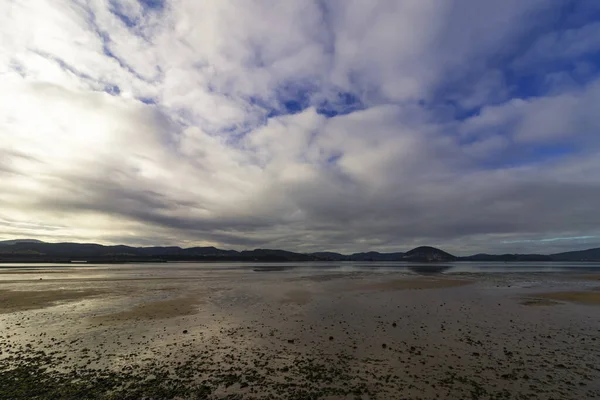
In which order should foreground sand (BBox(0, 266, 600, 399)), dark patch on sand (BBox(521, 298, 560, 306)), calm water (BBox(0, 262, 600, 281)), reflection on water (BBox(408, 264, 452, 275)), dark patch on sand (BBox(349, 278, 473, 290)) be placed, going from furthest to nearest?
reflection on water (BBox(408, 264, 452, 275)) → calm water (BBox(0, 262, 600, 281)) → dark patch on sand (BBox(349, 278, 473, 290)) → dark patch on sand (BBox(521, 298, 560, 306)) → foreground sand (BBox(0, 266, 600, 399))

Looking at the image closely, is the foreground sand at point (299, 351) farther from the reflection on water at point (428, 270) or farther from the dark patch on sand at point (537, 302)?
the reflection on water at point (428, 270)

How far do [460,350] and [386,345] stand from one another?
12.0 feet

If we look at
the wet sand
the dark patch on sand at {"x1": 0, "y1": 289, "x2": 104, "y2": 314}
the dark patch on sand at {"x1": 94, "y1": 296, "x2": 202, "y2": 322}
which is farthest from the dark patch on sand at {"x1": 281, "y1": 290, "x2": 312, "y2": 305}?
the wet sand

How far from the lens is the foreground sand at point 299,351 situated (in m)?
11.0

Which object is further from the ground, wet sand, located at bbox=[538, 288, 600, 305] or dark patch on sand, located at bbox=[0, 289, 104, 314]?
dark patch on sand, located at bbox=[0, 289, 104, 314]

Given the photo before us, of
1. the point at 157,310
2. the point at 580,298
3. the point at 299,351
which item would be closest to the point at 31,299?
the point at 157,310

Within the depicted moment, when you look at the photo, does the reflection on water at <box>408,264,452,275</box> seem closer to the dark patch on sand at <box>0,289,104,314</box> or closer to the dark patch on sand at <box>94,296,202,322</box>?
the dark patch on sand at <box>94,296,202,322</box>

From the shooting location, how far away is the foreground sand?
11.0 m

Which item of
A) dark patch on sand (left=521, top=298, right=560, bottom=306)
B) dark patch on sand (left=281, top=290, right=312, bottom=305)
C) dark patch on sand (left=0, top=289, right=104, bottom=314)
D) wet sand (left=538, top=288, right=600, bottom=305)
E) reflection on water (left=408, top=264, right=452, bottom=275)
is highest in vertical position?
dark patch on sand (left=0, top=289, right=104, bottom=314)

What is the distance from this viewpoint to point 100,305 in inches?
1125

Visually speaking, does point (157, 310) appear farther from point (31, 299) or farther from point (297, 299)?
point (31, 299)

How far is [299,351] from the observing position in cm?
1532

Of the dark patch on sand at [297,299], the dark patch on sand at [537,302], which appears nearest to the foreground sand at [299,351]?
the dark patch on sand at [537,302]

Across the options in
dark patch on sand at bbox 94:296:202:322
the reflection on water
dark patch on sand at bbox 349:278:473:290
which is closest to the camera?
dark patch on sand at bbox 94:296:202:322
